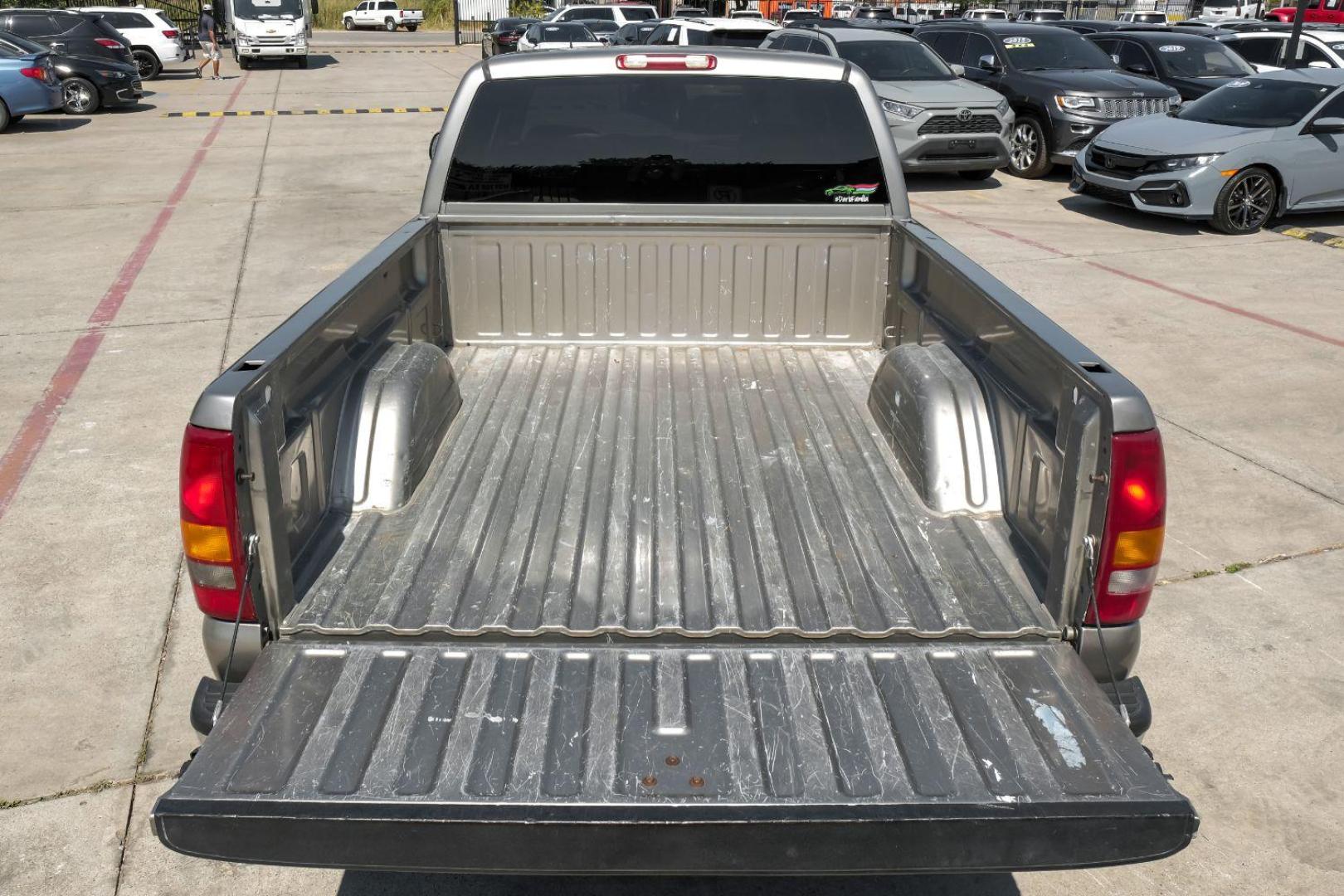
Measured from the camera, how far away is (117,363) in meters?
7.52

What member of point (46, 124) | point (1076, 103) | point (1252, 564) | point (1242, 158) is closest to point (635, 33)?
point (1076, 103)

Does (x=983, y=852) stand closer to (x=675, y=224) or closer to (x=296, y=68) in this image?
(x=675, y=224)

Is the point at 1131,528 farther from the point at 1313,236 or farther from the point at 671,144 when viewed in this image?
the point at 1313,236

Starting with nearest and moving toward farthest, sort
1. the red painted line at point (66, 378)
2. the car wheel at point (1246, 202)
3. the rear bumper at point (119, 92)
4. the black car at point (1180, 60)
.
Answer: the red painted line at point (66, 378)
the car wheel at point (1246, 202)
the black car at point (1180, 60)
the rear bumper at point (119, 92)

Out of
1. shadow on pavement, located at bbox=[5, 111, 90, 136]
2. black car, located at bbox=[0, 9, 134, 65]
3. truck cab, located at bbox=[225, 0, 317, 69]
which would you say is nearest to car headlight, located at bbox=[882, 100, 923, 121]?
shadow on pavement, located at bbox=[5, 111, 90, 136]

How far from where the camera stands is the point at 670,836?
2107mm

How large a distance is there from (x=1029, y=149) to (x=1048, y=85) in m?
0.93

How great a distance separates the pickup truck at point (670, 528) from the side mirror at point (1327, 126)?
9228 mm

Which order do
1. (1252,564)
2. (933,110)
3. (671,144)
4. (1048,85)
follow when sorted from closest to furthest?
(671,144), (1252,564), (933,110), (1048,85)

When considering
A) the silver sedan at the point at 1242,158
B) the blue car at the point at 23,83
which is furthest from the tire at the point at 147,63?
the silver sedan at the point at 1242,158

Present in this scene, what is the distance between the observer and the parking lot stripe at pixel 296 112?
21.2 metres

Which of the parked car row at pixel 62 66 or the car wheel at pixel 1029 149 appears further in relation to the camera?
the parked car row at pixel 62 66

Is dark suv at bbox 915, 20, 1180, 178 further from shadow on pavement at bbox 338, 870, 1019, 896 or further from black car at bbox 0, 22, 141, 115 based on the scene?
black car at bbox 0, 22, 141, 115

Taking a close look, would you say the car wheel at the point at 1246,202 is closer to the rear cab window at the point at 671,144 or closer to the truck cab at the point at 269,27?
the rear cab window at the point at 671,144
